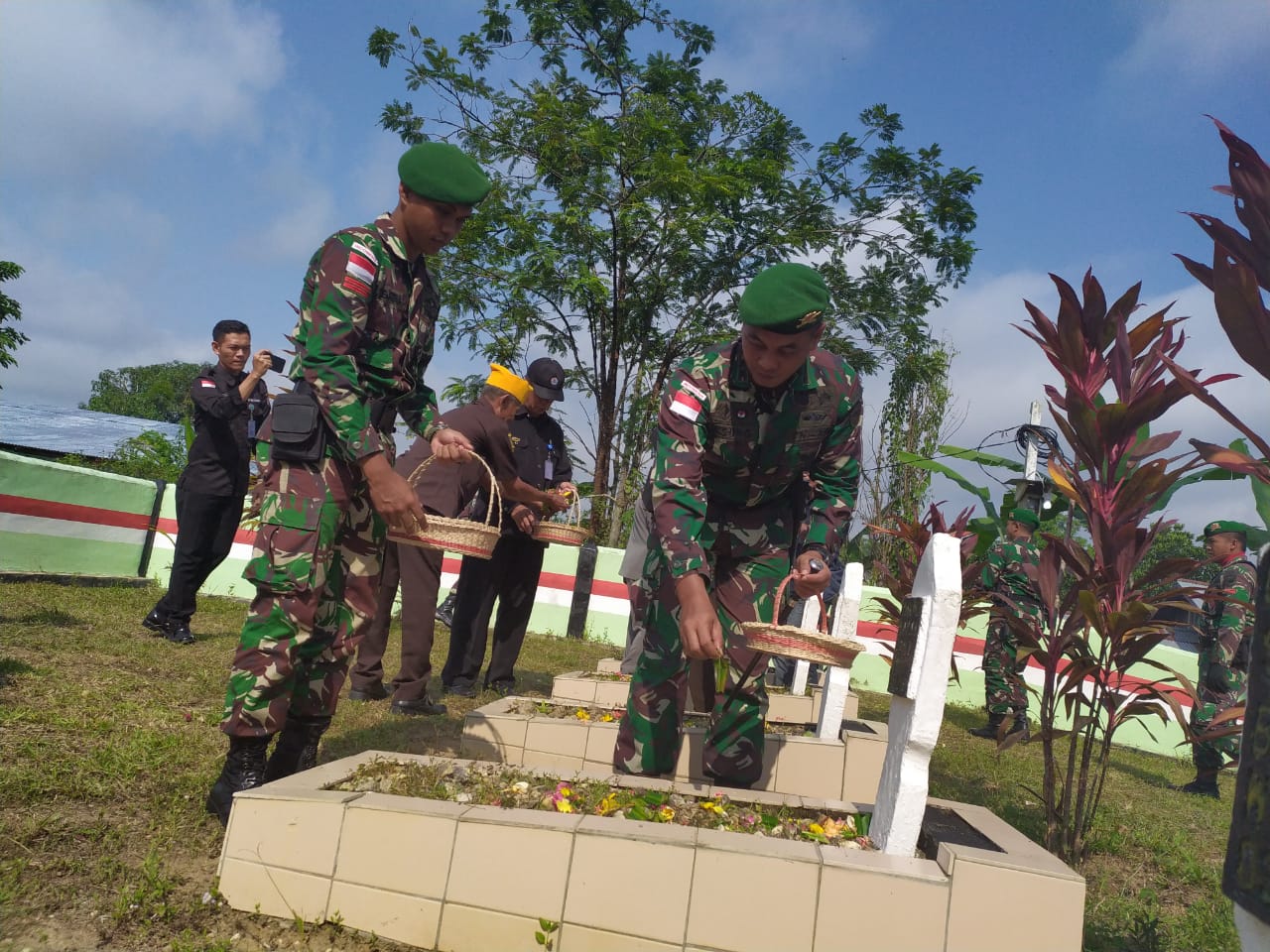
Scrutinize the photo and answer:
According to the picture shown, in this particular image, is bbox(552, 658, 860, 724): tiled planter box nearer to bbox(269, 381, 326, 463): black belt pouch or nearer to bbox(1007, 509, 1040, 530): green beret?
bbox(269, 381, 326, 463): black belt pouch

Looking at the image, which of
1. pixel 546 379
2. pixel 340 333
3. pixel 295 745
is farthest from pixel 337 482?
pixel 546 379

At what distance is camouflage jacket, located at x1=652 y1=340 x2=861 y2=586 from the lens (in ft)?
10.7

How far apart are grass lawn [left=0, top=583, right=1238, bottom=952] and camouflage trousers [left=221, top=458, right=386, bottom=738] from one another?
0.46m

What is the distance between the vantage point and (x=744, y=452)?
11.6 feet

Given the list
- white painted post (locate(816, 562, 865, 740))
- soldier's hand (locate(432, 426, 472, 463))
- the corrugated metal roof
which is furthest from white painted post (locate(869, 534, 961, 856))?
the corrugated metal roof

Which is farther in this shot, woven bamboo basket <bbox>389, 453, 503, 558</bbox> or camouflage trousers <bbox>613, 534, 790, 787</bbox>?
camouflage trousers <bbox>613, 534, 790, 787</bbox>

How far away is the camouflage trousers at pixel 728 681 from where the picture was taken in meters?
3.48

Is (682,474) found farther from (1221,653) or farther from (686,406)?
(1221,653)

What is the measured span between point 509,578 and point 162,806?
3.23 meters

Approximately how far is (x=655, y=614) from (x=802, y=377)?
1114 mm

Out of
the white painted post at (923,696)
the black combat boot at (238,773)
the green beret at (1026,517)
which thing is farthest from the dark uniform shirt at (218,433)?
the green beret at (1026,517)

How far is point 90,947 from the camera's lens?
2.15 m

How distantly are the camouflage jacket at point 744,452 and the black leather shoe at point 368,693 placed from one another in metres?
2.87

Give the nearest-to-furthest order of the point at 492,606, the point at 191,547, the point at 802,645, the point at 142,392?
the point at 802,645
the point at 492,606
the point at 191,547
the point at 142,392
